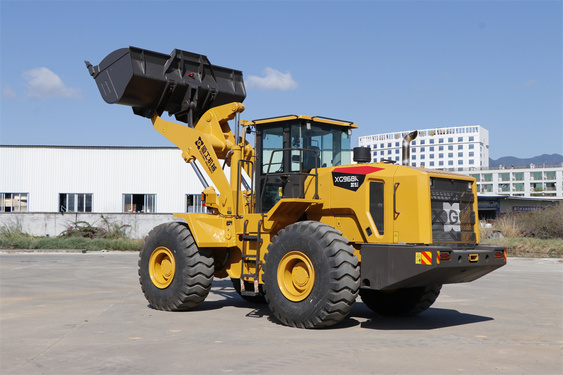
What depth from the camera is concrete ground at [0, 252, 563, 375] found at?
21.0 ft

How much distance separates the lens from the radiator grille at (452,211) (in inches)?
345

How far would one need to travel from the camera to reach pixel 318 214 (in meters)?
9.61

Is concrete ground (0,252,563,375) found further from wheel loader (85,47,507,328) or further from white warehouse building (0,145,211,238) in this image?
white warehouse building (0,145,211,238)

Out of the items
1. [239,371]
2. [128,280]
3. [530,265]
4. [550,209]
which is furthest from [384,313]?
[550,209]

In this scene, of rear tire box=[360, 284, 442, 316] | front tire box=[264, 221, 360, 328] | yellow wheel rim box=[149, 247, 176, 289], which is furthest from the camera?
yellow wheel rim box=[149, 247, 176, 289]

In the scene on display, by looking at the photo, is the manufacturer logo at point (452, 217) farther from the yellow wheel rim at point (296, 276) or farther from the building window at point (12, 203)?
the building window at point (12, 203)

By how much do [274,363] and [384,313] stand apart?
432 cm

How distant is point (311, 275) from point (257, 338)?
1.22m

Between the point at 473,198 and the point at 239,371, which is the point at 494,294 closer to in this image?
the point at 473,198

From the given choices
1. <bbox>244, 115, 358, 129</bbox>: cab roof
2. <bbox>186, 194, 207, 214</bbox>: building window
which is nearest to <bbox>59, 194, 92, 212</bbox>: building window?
Result: <bbox>186, 194, 207, 214</bbox>: building window

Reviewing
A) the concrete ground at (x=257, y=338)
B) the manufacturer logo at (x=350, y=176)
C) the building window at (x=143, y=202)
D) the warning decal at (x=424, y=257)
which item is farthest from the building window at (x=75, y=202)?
the warning decal at (x=424, y=257)

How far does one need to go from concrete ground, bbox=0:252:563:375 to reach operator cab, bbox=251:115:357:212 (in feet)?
6.88

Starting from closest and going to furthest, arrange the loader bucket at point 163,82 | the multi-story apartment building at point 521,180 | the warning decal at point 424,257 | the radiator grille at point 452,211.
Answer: the warning decal at point 424,257, the radiator grille at point 452,211, the loader bucket at point 163,82, the multi-story apartment building at point 521,180

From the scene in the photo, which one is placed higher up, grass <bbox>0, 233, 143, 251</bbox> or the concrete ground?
grass <bbox>0, 233, 143, 251</bbox>
